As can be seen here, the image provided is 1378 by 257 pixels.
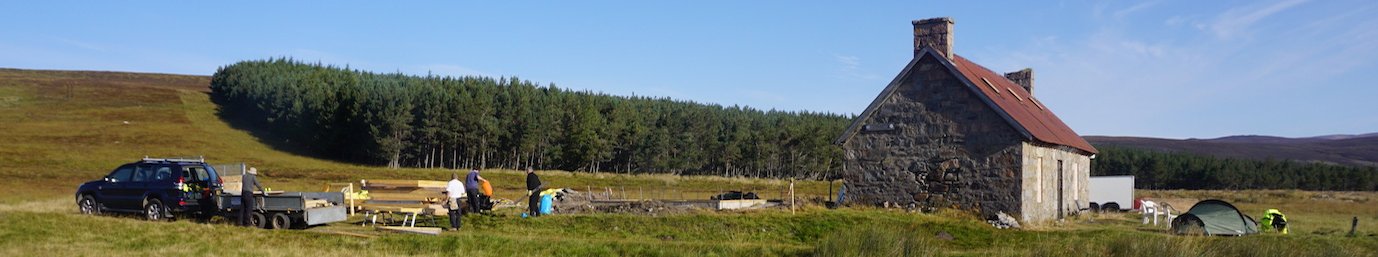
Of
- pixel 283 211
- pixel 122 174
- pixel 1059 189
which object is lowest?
pixel 283 211

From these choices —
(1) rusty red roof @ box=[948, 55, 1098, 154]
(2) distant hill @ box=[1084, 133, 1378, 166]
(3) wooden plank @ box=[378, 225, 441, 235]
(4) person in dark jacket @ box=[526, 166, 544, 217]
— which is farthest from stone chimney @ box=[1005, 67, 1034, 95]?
(2) distant hill @ box=[1084, 133, 1378, 166]

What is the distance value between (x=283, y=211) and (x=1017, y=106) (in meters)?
20.4

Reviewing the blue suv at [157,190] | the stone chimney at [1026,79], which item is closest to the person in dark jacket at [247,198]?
the blue suv at [157,190]

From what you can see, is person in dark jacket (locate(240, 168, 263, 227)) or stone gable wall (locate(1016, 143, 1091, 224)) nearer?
person in dark jacket (locate(240, 168, 263, 227))

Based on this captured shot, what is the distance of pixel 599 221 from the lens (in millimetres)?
25125

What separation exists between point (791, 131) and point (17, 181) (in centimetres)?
6712

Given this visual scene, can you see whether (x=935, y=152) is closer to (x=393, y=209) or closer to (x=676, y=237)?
(x=676, y=237)

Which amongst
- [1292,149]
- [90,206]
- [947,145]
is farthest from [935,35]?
[1292,149]

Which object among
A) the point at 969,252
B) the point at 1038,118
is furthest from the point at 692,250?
the point at 1038,118

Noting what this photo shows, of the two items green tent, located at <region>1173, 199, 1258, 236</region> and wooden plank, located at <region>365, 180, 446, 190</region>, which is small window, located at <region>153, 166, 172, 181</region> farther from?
green tent, located at <region>1173, 199, 1258, 236</region>

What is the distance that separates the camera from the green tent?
2536 centimetres

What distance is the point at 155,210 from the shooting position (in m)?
22.1

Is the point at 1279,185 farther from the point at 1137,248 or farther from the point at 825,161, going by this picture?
the point at 1137,248

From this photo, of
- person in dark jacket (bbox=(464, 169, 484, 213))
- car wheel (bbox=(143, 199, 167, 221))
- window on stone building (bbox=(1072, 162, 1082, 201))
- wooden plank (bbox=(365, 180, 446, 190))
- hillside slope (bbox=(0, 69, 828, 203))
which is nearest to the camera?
car wheel (bbox=(143, 199, 167, 221))
